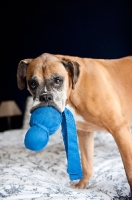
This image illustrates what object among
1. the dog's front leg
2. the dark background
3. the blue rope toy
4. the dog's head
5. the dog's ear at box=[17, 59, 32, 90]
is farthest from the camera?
the dark background

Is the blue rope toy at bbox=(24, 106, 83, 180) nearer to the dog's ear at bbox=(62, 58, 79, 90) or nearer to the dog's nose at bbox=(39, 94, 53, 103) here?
the dog's nose at bbox=(39, 94, 53, 103)

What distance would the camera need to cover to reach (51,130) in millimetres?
1426

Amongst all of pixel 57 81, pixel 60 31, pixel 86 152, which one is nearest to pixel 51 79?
pixel 57 81

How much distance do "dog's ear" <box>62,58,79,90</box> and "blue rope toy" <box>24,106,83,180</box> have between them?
0.15 m

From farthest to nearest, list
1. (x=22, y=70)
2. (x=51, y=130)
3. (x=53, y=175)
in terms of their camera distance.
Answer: (x=53, y=175)
(x=22, y=70)
(x=51, y=130)

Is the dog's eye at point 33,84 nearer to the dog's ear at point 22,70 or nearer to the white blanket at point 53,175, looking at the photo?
the dog's ear at point 22,70

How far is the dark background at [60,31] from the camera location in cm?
386

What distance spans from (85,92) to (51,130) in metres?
0.27

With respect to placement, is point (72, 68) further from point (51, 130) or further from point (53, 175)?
point (53, 175)

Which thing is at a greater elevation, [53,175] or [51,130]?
[51,130]

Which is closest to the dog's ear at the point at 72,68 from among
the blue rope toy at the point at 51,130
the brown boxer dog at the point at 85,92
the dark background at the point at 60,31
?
the brown boxer dog at the point at 85,92

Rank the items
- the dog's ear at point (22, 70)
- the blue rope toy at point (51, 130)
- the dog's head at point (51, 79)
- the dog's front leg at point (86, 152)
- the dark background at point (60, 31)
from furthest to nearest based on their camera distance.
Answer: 1. the dark background at point (60, 31)
2. the dog's front leg at point (86, 152)
3. the dog's ear at point (22, 70)
4. the dog's head at point (51, 79)
5. the blue rope toy at point (51, 130)

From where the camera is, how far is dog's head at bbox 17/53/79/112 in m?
1.45

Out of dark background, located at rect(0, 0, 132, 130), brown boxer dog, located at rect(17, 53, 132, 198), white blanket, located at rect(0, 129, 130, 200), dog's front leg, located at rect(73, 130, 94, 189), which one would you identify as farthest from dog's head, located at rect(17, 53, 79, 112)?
dark background, located at rect(0, 0, 132, 130)
